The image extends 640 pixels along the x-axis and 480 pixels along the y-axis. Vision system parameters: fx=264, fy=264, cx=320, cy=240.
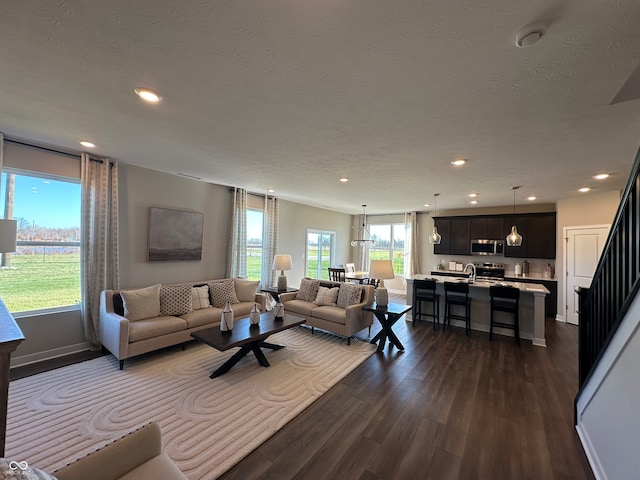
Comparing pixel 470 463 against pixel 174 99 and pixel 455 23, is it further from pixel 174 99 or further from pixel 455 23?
pixel 174 99

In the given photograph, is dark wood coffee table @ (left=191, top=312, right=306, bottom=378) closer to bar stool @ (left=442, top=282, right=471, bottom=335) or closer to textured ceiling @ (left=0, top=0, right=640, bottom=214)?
textured ceiling @ (left=0, top=0, right=640, bottom=214)

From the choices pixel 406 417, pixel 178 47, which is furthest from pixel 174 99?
pixel 406 417

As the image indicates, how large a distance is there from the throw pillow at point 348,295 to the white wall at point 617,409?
9.40ft

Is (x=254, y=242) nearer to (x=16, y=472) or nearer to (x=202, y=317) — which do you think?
(x=202, y=317)

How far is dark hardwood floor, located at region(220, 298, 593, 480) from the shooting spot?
1887 millimetres

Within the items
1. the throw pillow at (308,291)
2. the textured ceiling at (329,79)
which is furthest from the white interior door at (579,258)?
the throw pillow at (308,291)

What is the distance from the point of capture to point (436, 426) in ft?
7.65

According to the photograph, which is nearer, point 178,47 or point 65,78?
point 178,47

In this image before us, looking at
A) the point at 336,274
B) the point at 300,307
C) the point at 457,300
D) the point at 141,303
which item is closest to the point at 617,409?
the point at 457,300

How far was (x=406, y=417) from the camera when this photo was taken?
2.44 m

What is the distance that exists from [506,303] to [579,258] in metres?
2.39

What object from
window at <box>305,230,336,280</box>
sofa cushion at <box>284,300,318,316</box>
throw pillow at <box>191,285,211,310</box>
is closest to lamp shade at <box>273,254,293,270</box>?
sofa cushion at <box>284,300,318,316</box>

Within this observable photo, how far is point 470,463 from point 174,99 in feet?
11.7

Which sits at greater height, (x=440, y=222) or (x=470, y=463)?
(x=440, y=222)
